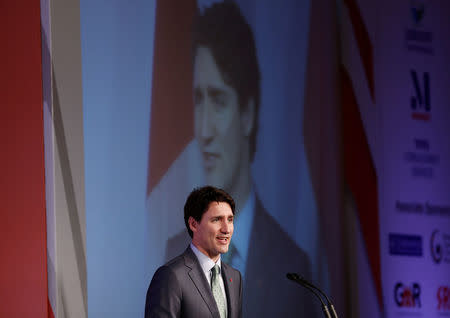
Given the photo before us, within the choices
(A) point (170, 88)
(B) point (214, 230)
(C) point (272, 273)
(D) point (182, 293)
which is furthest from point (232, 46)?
(D) point (182, 293)

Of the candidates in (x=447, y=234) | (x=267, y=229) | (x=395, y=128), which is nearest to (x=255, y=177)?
(x=267, y=229)

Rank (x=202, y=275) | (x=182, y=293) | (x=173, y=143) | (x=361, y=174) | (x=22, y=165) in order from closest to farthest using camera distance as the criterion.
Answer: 1. (x=182, y=293)
2. (x=202, y=275)
3. (x=22, y=165)
4. (x=173, y=143)
5. (x=361, y=174)

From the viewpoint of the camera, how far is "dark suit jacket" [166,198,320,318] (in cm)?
488

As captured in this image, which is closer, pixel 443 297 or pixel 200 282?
pixel 200 282

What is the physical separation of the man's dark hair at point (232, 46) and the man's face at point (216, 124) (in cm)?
6

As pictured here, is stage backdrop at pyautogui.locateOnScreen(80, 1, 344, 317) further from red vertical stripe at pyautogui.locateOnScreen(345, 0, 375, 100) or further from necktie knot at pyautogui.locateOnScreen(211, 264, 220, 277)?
necktie knot at pyautogui.locateOnScreen(211, 264, 220, 277)

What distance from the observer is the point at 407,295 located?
5.59 meters

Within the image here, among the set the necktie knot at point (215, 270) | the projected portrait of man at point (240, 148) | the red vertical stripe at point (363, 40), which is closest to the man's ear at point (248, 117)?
the projected portrait of man at point (240, 148)

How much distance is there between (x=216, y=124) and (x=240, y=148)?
0.27 meters

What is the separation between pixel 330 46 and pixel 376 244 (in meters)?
1.62

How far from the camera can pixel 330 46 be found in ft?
17.9

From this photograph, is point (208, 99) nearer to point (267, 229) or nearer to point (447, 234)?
point (267, 229)

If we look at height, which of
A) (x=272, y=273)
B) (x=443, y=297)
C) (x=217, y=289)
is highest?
(x=217, y=289)

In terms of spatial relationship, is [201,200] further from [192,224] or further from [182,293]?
[182,293]
